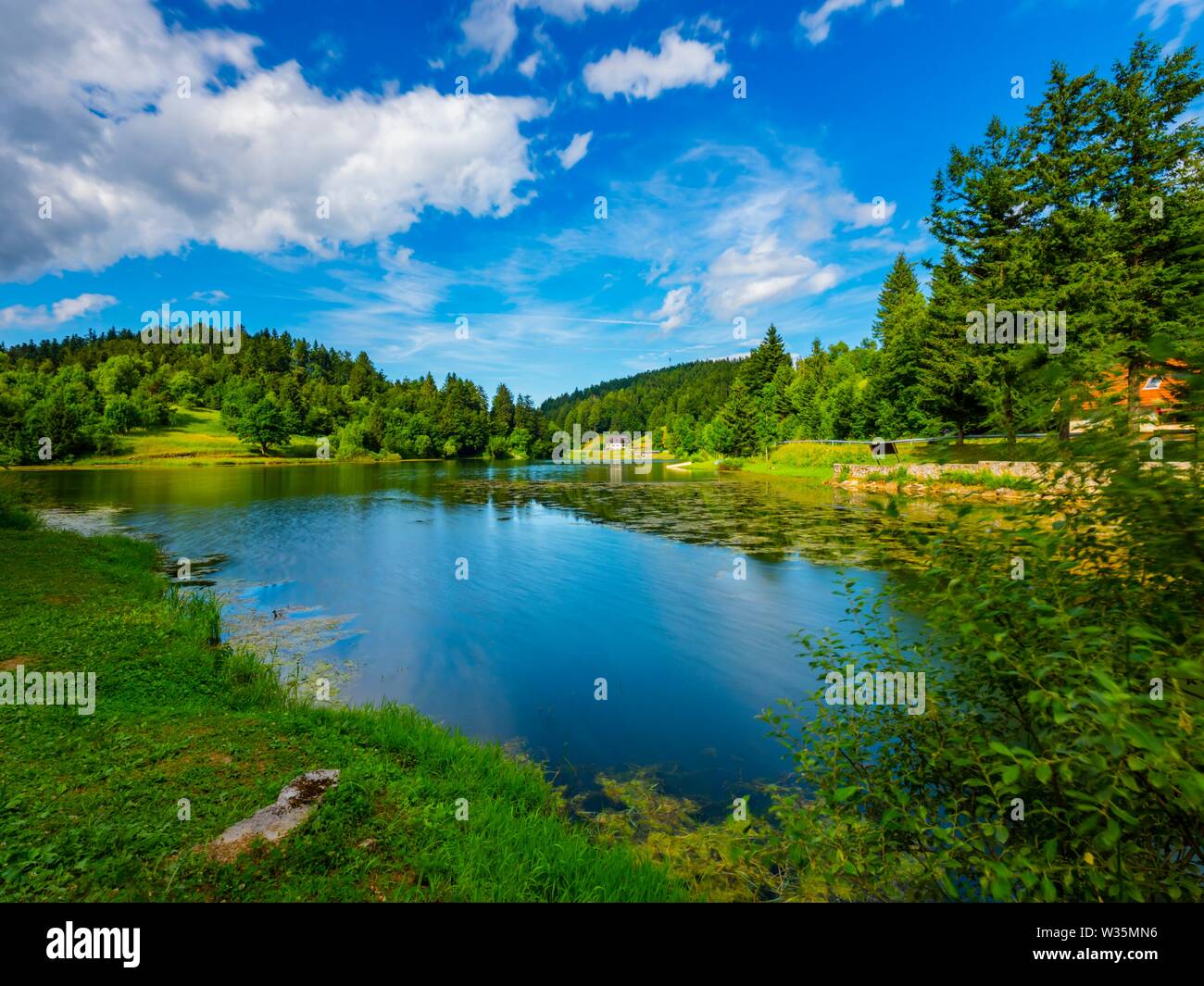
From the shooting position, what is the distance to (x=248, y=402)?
393ft

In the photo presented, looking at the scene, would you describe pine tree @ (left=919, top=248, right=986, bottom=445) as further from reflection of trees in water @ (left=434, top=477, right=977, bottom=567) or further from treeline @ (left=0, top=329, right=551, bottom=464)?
treeline @ (left=0, top=329, right=551, bottom=464)

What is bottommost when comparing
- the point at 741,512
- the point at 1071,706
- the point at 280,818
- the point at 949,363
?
the point at 280,818

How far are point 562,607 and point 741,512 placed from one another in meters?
24.3

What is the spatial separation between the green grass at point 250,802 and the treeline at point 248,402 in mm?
94020

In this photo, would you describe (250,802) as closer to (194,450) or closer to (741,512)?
(741,512)

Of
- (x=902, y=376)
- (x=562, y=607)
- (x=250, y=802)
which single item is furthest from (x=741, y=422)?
(x=250, y=802)

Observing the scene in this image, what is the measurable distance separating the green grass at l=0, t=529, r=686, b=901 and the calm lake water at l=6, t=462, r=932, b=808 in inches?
81.7

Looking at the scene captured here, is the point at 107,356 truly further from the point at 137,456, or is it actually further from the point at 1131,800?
the point at 1131,800

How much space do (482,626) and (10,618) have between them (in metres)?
10.6

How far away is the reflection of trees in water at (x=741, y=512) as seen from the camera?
2519 centimetres

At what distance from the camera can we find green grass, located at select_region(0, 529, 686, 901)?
4.73 m

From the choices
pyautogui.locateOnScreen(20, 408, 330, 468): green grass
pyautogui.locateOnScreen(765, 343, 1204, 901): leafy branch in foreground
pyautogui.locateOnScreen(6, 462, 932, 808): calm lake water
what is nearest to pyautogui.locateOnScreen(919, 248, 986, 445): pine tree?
pyautogui.locateOnScreen(6, 462, 932, 808): calm lake water

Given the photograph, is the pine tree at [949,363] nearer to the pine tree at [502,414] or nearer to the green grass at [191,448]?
the green grass at [191,448]

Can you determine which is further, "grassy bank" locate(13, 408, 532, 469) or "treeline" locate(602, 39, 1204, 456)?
"grassy bank" locate(13, 408, 532, 469)
